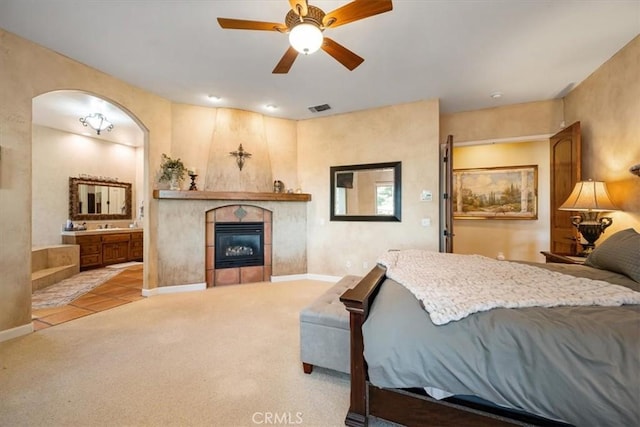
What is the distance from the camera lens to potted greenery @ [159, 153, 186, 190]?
412 cm

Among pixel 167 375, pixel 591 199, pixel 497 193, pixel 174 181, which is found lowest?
pixel 167 375

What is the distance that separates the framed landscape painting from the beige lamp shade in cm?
234

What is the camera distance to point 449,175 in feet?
12.0

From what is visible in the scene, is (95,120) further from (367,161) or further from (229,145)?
(367,161)

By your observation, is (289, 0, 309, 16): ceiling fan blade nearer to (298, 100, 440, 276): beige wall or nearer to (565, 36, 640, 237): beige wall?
(298, 100, 440, 276): beige wall

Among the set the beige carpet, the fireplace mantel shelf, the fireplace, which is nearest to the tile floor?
the beige carpet

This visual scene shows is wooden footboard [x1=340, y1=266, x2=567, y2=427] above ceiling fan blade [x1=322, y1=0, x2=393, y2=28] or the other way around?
the other way around

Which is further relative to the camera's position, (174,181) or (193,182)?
(193,182)

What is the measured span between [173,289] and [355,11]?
4245 millimetres

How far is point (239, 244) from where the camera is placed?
15.6ft

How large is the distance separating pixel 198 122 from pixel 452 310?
15.0 feet

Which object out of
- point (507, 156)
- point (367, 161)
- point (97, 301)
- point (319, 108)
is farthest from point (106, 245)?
point (507, 156)

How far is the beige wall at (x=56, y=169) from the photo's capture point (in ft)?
17.7

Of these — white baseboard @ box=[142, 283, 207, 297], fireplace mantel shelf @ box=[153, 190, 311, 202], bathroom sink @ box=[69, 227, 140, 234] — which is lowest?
white baseboard @ box=[142, 283, 207, 297]
